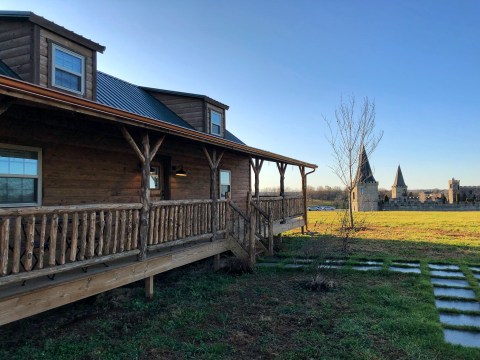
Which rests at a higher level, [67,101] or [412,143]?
[412,143]

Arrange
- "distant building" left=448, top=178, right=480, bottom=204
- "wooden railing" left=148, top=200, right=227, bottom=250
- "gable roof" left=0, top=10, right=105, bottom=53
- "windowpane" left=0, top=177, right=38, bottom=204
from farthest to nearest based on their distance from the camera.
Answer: "distant building" left=448, top=178, right=480, bottom=204
"gable roof" left=0, top=10, right=105, bottom=53
"wooden railing" left=148, top=200, right=227, bottom=250
"windowpane" left=0, top=177, right=38, bottom=204

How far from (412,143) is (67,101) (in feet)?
139

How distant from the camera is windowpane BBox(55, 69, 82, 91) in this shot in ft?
22.2

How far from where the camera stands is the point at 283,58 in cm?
1706

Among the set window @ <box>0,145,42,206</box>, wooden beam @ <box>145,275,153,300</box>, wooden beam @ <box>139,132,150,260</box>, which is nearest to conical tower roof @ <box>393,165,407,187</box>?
wooden beam @ <box>145,275,153,300</box>

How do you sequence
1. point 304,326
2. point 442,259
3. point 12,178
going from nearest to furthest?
1. point 304,326
2. point 12,178
3. point 442,259

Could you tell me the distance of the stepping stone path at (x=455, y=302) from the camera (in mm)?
4430

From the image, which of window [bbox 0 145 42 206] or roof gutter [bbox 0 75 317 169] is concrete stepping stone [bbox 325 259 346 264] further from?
window [bbox 0 145 42 206]

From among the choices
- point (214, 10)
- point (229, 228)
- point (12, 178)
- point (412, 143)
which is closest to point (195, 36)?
point (214, 10)

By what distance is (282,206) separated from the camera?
12.7 metres

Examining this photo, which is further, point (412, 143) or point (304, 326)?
point (412, 143)

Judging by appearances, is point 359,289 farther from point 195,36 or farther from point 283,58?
point 283,58

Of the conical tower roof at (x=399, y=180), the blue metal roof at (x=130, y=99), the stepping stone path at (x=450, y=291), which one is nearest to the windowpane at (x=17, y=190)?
the blue metal roof at (x=130, y=99)

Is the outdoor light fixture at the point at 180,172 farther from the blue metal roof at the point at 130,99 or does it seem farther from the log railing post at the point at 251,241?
the log railing post at the point at 251,241
